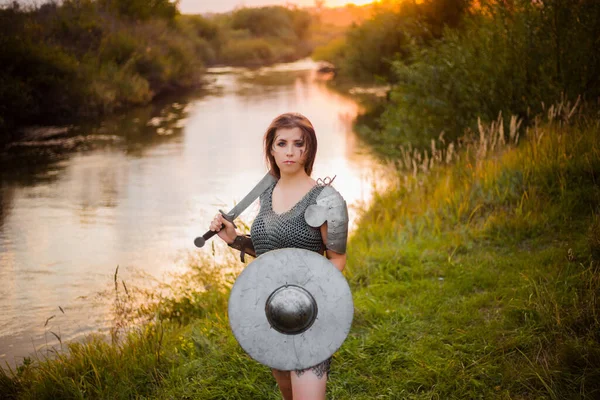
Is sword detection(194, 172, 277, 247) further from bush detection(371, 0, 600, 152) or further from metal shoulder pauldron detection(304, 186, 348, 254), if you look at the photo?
bush detection(371, 0, 600, 152)

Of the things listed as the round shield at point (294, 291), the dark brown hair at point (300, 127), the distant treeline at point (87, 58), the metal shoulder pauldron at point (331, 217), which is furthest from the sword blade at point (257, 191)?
the distant treeline at point (87, 58)

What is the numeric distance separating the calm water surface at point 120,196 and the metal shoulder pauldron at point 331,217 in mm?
591

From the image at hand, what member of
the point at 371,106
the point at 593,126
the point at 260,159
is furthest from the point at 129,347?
the point at 371,106

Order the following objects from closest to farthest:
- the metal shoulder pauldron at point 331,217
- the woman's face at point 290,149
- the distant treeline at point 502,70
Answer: the metal shoulder pauldron at point 331,217, the woman's face at point 290,149, the distant treeline at point 502,70

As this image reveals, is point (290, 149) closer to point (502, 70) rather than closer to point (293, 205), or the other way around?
point (293, 205)

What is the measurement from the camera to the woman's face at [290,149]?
236 cm

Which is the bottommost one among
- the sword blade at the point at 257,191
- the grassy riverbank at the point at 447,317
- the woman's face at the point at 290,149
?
the grassy riverbank at the point at 447,317

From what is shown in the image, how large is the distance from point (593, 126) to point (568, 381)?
3973mm

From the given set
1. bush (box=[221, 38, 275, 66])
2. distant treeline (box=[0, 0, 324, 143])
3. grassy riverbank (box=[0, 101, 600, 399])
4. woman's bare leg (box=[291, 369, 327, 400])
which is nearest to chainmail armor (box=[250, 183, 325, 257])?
woman's bare leg (box=[291, 369, 327, 400])

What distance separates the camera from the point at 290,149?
2357 mm

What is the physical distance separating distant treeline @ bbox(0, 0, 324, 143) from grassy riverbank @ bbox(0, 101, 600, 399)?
11202 mm

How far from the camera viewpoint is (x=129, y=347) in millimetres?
3650

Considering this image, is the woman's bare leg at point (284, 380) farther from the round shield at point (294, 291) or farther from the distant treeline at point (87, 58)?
the distant treeline at point (87, 58)

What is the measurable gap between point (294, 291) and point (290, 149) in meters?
0.64
